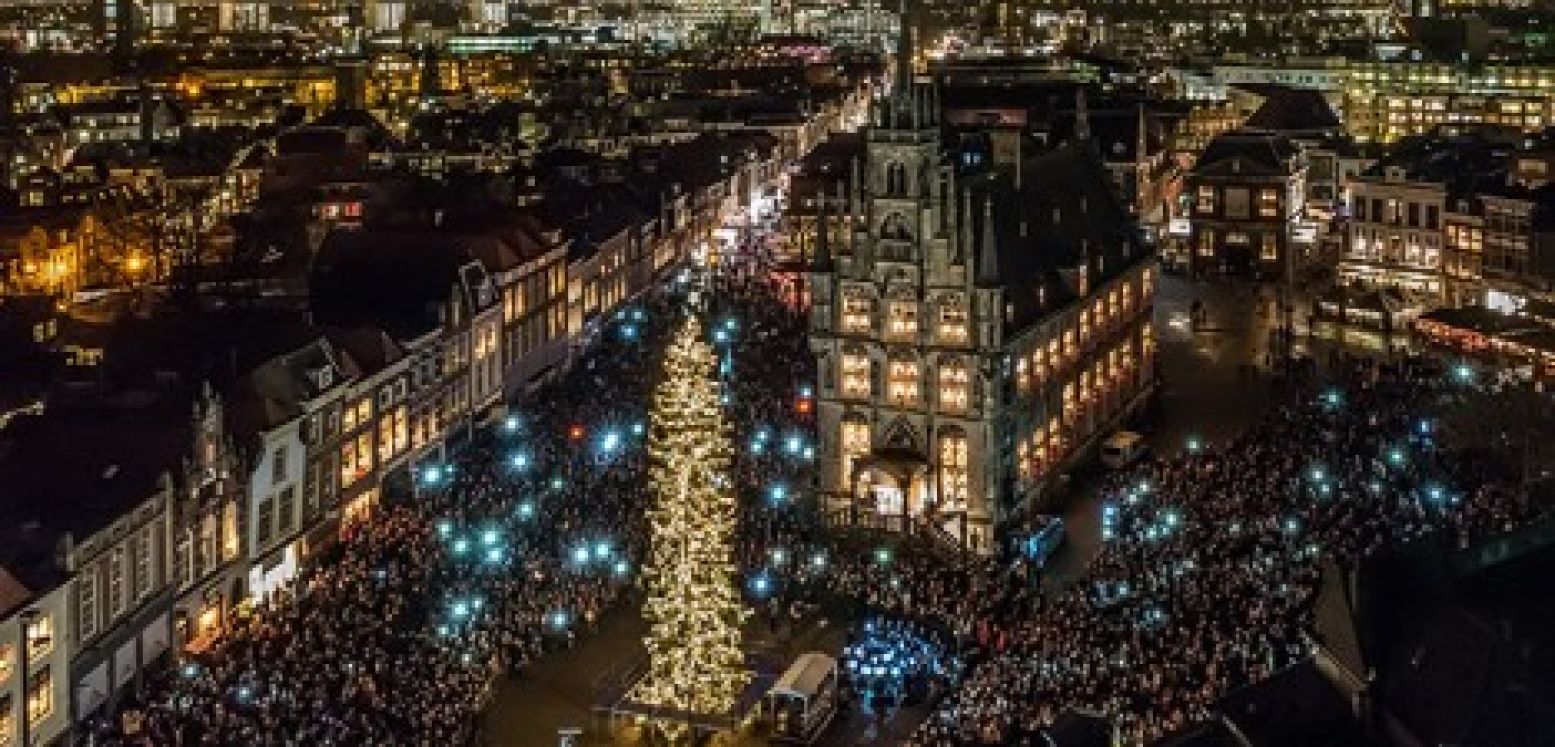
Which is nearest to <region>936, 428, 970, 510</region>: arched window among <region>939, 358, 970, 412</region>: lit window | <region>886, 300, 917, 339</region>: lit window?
<region>939, 358, 970, 412</region>: lit window

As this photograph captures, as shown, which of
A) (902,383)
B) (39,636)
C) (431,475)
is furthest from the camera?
(431,475)

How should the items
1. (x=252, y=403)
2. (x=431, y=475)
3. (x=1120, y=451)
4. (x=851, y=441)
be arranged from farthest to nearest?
(x=1120, y=451), (x=431, y=475), (x=851, y=441), (x=252, y=403)

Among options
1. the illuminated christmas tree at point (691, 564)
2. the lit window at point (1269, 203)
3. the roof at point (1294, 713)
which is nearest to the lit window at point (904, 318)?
the illuminated christmas tree at point (691, 564)

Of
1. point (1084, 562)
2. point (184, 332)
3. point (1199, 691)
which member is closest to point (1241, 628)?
point (1199, 691)

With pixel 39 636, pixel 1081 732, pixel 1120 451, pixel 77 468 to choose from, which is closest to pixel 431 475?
pixel 77 468

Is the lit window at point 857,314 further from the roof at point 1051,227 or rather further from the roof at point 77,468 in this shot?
the roof at point 77,468

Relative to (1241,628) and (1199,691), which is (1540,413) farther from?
(1199,691)

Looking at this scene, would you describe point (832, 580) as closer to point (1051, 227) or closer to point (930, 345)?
point (930, 345)
